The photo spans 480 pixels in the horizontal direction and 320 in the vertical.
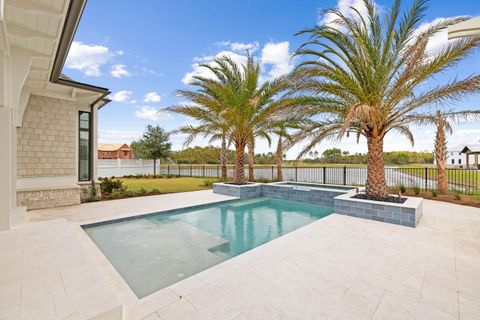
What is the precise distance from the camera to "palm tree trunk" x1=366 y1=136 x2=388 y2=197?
5801 millimetres

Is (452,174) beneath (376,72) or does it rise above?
beneath

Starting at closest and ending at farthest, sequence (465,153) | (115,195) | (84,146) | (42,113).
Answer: (42,113) < (115,195) < (84,146) < (465,153)

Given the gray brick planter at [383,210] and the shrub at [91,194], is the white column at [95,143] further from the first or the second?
the gray brick planter at [383,210]

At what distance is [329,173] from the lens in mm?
12047

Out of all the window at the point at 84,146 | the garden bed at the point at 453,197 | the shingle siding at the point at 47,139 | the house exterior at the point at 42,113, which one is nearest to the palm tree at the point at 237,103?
the window at the point at 84,146

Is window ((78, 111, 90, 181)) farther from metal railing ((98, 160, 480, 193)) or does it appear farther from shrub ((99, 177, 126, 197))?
metal railing ((98, 160, 480, 193))

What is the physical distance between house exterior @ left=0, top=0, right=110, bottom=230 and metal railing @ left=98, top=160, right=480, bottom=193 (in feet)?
30.9

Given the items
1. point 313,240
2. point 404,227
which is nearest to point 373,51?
point 404,227

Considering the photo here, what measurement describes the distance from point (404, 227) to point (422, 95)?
333cm

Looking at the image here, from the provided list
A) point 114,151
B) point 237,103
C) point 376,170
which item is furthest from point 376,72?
point 114,151

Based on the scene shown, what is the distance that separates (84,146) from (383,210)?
10.3 metres

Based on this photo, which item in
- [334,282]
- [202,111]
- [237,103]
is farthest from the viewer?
[202,111]

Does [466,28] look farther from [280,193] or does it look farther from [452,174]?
[452,174]

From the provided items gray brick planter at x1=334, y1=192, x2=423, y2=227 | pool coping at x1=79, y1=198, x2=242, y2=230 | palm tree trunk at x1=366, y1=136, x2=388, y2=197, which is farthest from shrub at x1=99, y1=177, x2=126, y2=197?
palm tree trunk at x1=366, y1=136, x2=388, y2=197
